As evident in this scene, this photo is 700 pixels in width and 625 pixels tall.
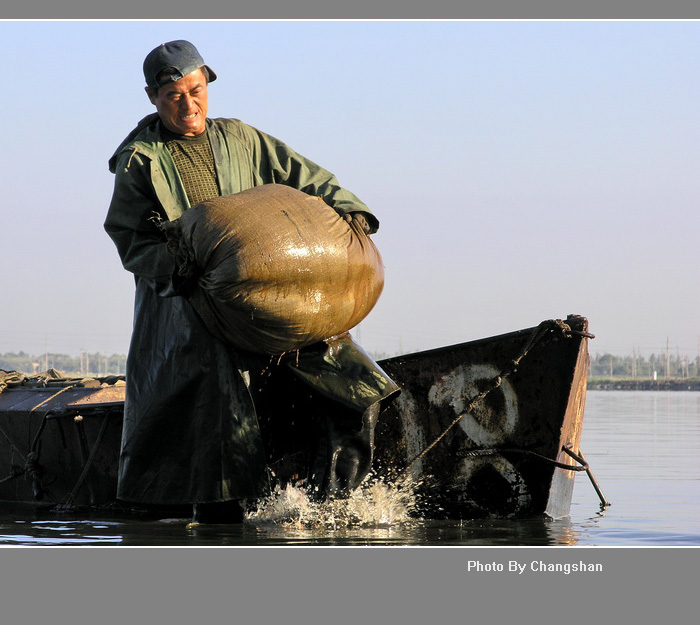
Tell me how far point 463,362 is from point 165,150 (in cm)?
194

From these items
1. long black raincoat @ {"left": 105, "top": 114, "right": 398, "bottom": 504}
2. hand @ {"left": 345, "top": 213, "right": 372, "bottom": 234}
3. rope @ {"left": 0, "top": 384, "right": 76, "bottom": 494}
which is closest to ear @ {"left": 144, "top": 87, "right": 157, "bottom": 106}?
long black raincoat @ {"left": 105, "top": 114, "right": 398, "bottom": 504}

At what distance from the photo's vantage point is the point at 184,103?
6.14 metres

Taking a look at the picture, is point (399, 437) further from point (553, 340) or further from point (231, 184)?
point (231, 184)

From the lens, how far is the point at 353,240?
5.81 metres

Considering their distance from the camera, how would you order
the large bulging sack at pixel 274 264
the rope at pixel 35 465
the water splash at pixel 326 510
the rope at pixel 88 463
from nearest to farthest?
the large bulging sack at pixel 274 264, the water splash at pixel 326 510, the rope at pixel 88 463, the rope at pixel 35 465

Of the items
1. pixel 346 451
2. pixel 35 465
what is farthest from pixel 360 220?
pixel 35 465

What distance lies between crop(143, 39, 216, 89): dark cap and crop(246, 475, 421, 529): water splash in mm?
2048

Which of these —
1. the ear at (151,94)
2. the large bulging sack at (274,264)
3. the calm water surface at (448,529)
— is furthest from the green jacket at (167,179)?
the calm water surface at (448,529)

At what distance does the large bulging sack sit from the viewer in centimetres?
556

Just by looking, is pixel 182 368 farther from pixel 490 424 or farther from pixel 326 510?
pixel 490 424

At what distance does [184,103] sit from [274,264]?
1.09 metres

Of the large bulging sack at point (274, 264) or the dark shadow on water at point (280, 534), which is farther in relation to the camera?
the dark shadow on water at point (280, 534)

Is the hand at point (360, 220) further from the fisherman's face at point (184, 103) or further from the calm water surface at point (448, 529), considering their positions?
the calm water surface at point (448, 529)

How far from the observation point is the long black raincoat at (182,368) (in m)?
6.04
